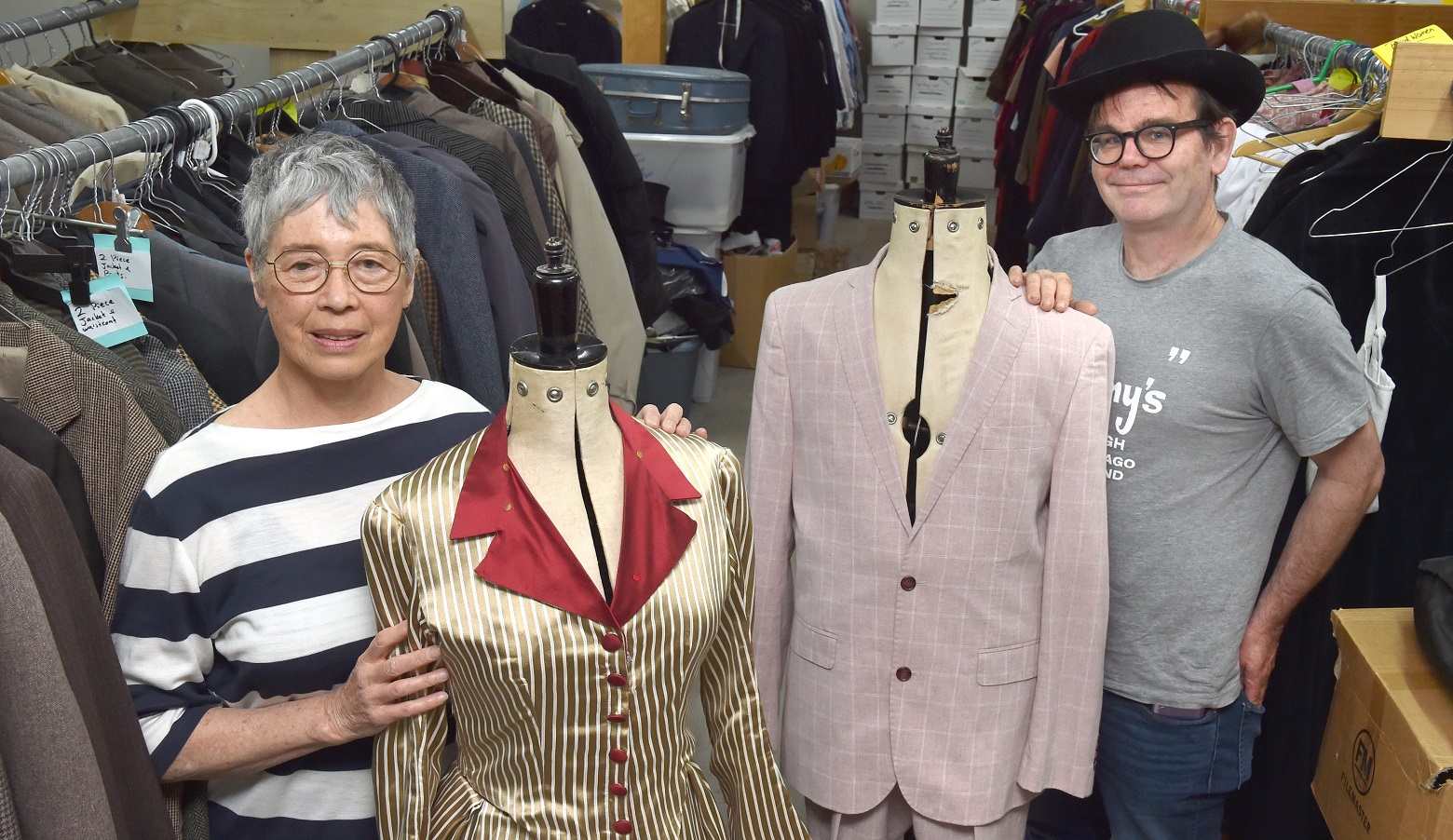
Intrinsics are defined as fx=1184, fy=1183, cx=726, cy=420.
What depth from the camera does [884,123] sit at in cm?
848

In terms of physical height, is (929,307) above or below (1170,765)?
above

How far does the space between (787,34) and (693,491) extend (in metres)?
4.49

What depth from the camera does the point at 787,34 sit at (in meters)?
5.36

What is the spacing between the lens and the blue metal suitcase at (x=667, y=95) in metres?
4.38

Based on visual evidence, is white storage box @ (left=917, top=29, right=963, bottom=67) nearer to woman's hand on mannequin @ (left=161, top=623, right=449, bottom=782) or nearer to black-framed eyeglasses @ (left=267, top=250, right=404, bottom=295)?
black-framed eyeglasses @ (left=267, top=250, right=404, bottom=295)

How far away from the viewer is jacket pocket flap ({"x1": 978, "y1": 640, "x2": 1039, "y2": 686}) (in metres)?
1.55

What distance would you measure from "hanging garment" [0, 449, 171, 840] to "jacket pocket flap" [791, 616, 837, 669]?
2.66 feet

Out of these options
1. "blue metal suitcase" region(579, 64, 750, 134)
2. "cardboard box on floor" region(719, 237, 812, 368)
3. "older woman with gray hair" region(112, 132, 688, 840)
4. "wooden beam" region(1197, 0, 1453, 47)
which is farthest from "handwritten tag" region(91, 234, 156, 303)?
"cardboard box on floor" region(719, 237, 812, 368)

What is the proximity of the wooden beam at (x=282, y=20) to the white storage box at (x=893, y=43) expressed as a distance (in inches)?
227

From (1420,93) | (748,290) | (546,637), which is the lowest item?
(748,290)

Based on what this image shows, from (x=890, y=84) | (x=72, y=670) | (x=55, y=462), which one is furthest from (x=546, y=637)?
(x=890, y=84)

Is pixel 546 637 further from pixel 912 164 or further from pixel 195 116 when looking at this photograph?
pixel 912 164

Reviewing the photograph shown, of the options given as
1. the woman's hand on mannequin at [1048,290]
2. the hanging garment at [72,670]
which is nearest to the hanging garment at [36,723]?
the hanging garment at [72,670]

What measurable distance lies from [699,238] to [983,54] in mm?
4146
